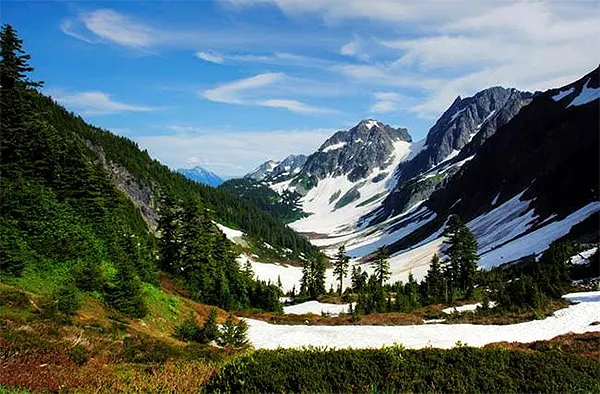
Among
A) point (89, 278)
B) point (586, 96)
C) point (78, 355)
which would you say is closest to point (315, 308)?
point (89, 278)

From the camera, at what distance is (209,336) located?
26312mm

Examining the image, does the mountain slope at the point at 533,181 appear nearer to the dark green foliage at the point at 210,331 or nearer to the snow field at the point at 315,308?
the snow field at the point at 315,308

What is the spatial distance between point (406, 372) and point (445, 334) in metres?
21.9

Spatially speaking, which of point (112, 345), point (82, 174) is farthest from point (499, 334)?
point (82, 174)

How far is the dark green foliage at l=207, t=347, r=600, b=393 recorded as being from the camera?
9414 mm

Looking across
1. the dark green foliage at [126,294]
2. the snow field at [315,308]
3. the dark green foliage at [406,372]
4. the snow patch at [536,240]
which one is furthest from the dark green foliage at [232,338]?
the snow patch at [536,240]

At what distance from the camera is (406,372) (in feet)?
32.5

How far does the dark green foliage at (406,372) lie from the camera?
30.9 feet

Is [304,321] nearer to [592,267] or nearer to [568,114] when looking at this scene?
[592,267]

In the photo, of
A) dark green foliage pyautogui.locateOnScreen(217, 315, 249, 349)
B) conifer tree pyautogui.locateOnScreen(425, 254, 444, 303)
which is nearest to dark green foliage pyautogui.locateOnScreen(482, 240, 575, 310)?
conifer tree pyautogui.locateOnScreen(425, 254, 444, 303)

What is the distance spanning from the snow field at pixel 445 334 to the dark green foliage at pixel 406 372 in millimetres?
15313

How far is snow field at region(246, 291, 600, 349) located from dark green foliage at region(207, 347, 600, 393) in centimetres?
1531

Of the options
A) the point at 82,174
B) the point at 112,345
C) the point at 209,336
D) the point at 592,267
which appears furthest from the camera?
the point at 592,267

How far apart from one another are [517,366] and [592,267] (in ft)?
154
